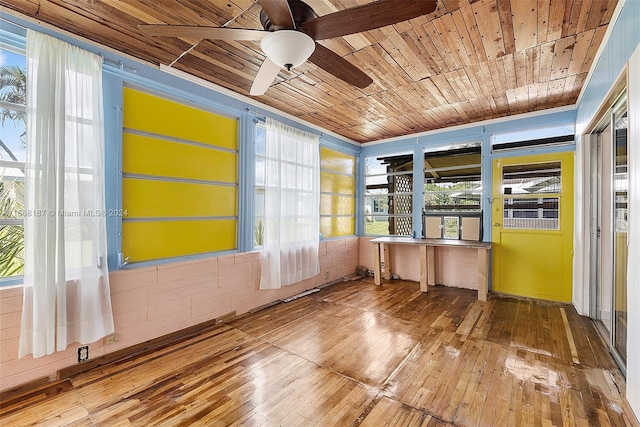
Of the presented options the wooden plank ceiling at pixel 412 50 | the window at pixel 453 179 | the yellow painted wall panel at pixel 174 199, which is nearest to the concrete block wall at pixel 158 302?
the yellow painted wall panel at pixel 174 199

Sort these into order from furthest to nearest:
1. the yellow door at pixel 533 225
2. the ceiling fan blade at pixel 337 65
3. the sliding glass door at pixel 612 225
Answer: the yellow door at pixel 533 225
the sliding glass door at pixel 612 225
the ceiling fan blade at pixel 337 65

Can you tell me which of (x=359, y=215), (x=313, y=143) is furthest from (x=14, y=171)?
(x=359, y=215)

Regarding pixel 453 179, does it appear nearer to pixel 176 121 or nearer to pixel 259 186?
pixel 259 186

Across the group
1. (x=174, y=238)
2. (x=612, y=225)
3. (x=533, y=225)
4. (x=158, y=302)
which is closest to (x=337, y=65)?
(x=174, y=238)

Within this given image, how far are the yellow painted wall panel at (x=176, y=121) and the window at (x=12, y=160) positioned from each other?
0.69m

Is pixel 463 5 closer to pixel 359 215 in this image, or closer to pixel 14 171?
pixel 14 171

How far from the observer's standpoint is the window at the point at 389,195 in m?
5.58

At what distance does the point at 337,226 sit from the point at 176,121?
11.1ft

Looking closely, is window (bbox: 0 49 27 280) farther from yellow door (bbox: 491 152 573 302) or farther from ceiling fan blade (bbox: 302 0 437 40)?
yellow door (bbox: 491 152 573 302)

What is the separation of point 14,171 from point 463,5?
3.60 metres

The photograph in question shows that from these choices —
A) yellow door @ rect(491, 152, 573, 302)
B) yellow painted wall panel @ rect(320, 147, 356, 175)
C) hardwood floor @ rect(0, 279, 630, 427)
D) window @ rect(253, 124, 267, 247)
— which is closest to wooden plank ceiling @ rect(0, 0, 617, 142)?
window @ rect(253, 124, 267, 247)

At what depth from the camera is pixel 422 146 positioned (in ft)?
17.3

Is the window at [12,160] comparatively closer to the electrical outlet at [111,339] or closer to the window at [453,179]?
the electrical outlet at [111,339]

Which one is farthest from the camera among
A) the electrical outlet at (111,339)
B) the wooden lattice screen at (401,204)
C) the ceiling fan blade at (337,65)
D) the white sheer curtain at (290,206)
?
the wooden lattice screen at (401,204)
